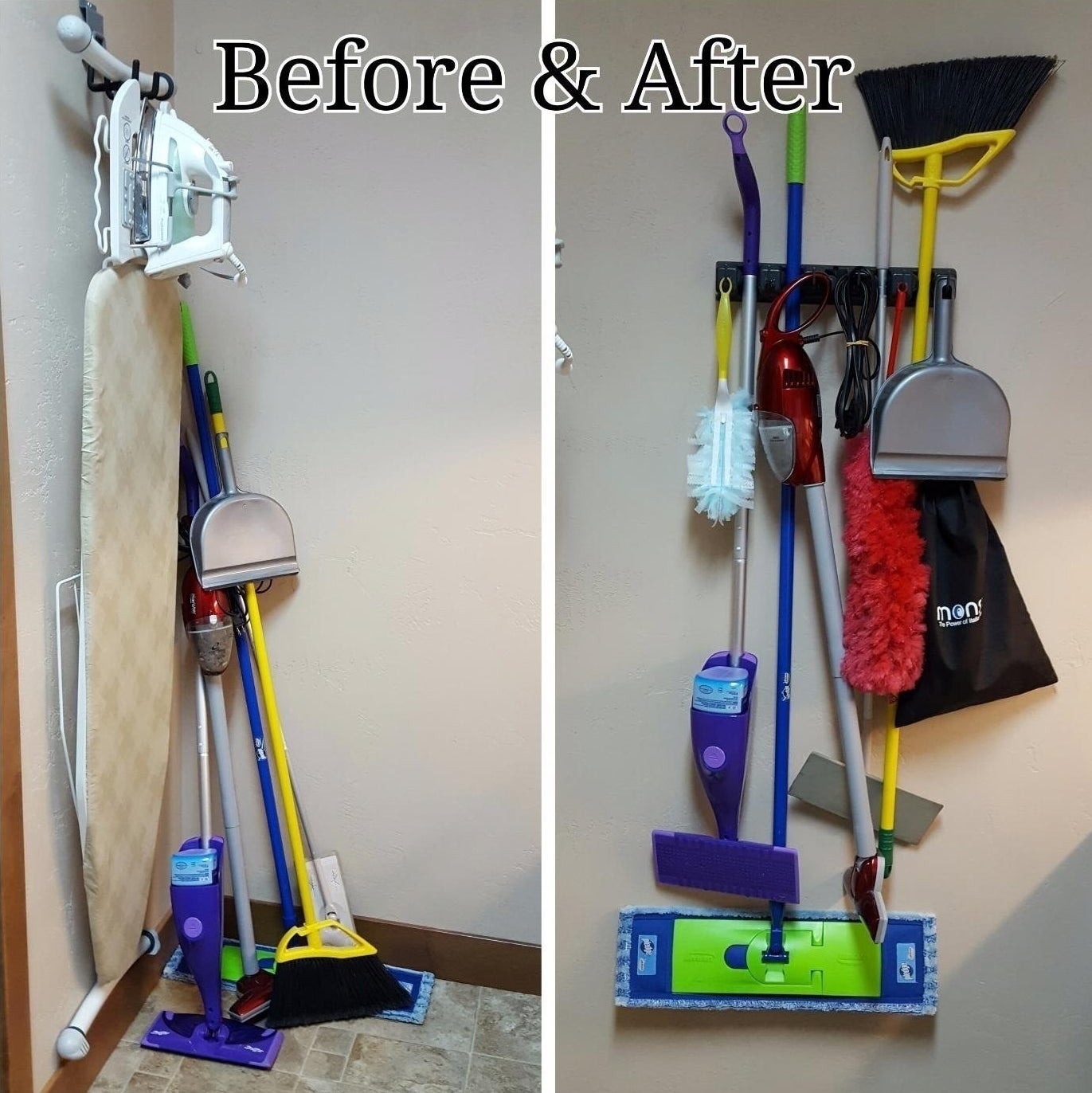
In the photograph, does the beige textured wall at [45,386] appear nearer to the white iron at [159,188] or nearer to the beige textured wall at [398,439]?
the white iron at [159,188]

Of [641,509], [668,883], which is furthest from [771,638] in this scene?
[668,883]

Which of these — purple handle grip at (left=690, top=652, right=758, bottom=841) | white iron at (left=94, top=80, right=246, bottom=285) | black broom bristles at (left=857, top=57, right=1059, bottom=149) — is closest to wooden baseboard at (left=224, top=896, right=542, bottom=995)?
purple handle grip at (left=690, top=652, right=758, bottom=841)

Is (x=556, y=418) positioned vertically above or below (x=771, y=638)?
above

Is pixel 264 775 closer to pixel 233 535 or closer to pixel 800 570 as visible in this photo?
pixel 233 535

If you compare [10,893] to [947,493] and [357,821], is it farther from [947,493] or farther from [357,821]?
[947,493]

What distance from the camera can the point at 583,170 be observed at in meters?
1.38

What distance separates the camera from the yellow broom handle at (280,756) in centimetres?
172

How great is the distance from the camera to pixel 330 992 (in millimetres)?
1693

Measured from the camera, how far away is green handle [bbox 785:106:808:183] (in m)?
1.31

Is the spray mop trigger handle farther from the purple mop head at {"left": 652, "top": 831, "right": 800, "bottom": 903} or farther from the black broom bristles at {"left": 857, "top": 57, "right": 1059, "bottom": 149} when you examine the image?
the purple mop head at {"left": 652, "top": 831, "right": 800, "bottom": 903}

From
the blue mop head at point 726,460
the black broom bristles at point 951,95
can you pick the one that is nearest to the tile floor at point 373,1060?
the blue mop head at point 726,460

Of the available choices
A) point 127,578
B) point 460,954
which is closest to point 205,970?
point 460,954

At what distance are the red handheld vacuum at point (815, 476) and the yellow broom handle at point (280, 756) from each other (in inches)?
35.1

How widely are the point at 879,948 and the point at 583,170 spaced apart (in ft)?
3.99
